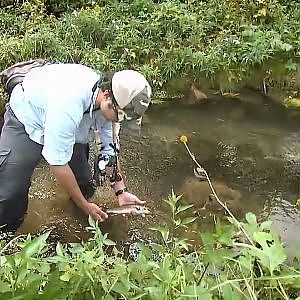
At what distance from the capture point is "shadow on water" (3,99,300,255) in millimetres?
4133

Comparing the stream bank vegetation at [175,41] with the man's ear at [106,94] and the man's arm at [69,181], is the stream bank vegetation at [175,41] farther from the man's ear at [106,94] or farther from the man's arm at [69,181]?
the man's ear at [106,94]

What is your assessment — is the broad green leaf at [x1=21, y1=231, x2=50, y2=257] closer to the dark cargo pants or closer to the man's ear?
the man's ear

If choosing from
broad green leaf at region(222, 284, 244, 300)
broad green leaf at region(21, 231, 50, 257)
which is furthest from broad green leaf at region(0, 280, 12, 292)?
broad green leaf at region(222, 284, 244, 300)

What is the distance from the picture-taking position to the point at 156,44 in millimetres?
6395

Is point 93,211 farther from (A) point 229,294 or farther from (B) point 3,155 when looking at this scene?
(A) point 229,294

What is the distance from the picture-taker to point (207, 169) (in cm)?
485

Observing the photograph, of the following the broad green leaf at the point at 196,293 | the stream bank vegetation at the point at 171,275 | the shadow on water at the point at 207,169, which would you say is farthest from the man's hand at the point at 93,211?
the broad green leaf at the point at 196,293

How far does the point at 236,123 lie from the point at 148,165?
3.59 feet

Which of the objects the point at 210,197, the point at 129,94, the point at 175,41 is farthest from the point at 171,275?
the point at 175,41

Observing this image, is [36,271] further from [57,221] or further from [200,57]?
[200,57]

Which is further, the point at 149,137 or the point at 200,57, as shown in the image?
the point at 200,57

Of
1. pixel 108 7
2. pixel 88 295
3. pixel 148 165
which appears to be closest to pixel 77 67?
pixel 88 295

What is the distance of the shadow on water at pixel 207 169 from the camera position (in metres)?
4.13

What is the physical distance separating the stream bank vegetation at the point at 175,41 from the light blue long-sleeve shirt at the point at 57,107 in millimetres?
2586
